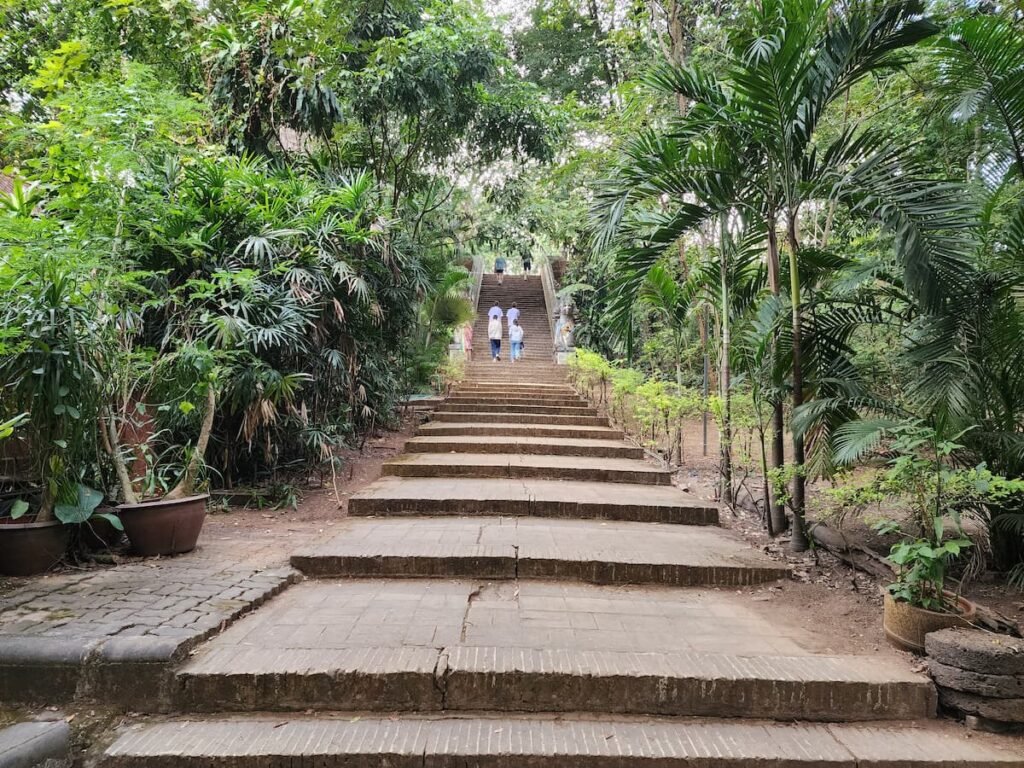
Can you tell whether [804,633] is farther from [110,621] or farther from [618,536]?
[110,621]

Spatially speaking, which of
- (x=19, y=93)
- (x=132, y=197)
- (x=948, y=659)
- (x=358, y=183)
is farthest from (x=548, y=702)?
(x=19, y=93)

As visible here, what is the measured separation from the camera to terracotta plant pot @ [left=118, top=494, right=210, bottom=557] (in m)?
3.52

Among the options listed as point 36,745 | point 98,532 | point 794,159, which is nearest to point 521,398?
point 794,159

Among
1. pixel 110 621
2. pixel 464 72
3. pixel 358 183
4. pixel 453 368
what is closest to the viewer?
pixel 110 621

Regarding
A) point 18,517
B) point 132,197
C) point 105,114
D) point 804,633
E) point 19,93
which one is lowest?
point 804,633

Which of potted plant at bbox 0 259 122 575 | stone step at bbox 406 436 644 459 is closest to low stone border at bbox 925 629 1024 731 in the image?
stone step at bbox 406 436 644 459

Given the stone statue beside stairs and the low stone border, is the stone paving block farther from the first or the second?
the stone statue beside stairs

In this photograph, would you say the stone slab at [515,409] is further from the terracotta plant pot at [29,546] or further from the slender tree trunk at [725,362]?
the terracotta plant pot at [29,546]

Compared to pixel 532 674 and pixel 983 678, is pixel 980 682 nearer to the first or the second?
pixel 983 678

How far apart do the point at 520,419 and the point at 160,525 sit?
5205 mm

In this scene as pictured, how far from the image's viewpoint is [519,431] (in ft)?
24.5

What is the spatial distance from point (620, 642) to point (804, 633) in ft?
3.40

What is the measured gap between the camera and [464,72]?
7.55 metres

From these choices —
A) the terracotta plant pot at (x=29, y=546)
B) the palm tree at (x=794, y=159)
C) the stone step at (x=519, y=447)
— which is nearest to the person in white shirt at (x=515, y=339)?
the stone step at (x=519, y=447)
